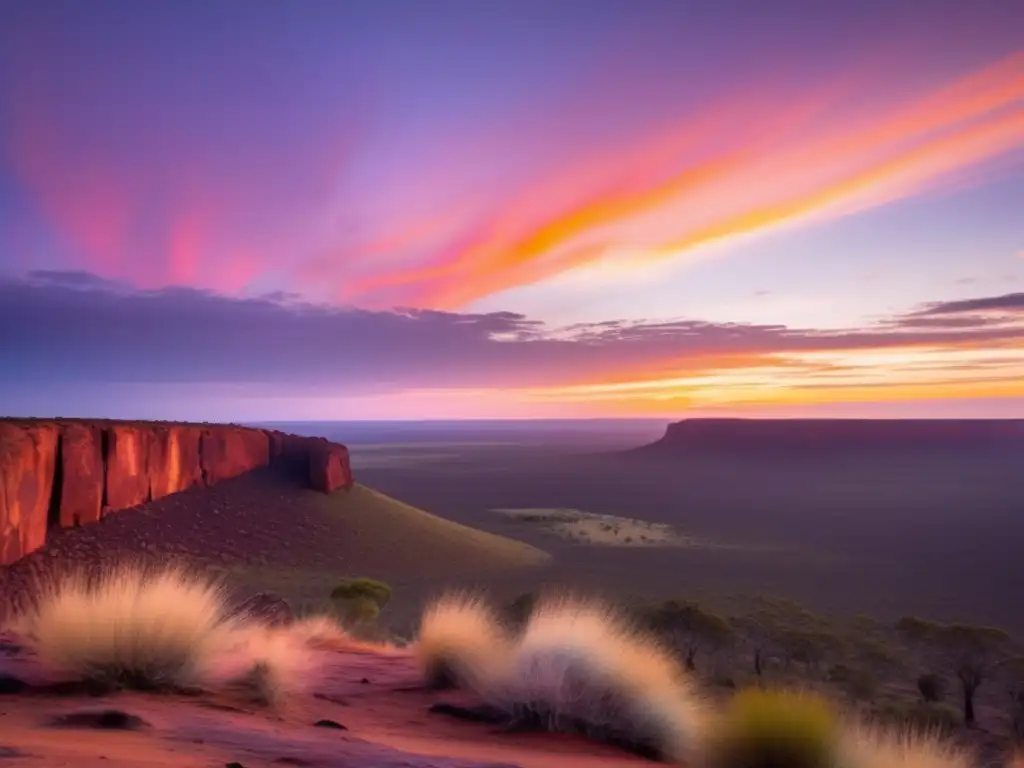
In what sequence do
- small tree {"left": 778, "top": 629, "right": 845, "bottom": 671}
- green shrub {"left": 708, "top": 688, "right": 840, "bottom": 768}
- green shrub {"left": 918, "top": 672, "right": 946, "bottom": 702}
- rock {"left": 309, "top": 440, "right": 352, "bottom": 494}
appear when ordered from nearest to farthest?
green shrub {"left": 708, "top": 688, "right": 840, "bottom": 768}, green shrub {"left": 918, "top": 672, "right": 946, "bottom": 702}, small tree {"left": 778, "top": 629, "right": 845, "bottom": 671}, rock {"left": 309, "top": 440, "right": 352, "bottom": 494}

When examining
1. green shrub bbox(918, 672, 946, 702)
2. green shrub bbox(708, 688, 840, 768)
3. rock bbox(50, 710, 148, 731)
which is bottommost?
green shrub bbox(918, 672, 946, 702)

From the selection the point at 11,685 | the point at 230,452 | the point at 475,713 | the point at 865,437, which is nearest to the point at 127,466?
the point at 230,452

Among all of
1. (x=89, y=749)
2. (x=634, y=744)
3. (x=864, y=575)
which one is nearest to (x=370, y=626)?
(x=634, y=744)

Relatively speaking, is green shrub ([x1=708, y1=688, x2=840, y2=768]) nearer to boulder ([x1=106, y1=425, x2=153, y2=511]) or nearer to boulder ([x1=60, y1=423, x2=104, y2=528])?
boulder ([x1=60, y1=423, x2=104, y2=528])

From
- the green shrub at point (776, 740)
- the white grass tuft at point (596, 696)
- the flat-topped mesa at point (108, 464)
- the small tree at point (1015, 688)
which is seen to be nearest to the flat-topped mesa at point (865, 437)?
the flat-topped mesa at point (108, 464)

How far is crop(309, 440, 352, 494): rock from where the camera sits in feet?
161

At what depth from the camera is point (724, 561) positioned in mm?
49531

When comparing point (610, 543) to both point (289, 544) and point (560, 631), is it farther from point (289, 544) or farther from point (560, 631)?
point (560, 631)

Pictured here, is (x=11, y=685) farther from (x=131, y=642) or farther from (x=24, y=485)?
(x=24, y=485)

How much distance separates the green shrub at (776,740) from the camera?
559 centimetres

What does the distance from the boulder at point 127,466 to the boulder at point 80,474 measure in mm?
639

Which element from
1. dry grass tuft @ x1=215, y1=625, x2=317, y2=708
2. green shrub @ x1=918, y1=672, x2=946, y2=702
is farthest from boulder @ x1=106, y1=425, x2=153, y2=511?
green shrub @ x1=918, y1=672, x2=946, y2=702

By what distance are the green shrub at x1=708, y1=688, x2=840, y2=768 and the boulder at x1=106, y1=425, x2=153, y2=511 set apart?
107 feet

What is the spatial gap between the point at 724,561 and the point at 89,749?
4892 centimetres
